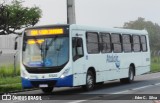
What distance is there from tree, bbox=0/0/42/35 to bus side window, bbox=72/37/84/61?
335 centimetres

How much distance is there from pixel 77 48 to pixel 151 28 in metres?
97.7

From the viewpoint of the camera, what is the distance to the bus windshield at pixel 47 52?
19.7 meters

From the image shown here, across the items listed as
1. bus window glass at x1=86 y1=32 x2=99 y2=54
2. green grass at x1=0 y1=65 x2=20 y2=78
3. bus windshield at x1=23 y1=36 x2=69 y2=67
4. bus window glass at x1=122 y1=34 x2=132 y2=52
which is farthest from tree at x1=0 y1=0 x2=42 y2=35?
green grass at x1=0 y1=65 x2=20 y2=78

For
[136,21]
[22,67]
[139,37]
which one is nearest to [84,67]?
[22,67]

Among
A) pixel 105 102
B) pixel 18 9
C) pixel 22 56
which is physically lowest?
pixel 105 102

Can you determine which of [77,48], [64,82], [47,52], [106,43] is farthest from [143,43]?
[64,82]

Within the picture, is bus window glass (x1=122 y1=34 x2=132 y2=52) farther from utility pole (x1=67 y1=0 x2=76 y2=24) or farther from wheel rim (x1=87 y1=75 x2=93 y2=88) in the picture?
wheel rim (x1=87 y1=75 x2=93 y2=88)

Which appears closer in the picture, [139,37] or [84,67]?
[84,67]

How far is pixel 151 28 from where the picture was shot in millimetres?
116500

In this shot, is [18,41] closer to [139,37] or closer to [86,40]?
[86,40]

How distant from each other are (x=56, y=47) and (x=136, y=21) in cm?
10405

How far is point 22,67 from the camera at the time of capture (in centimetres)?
2034

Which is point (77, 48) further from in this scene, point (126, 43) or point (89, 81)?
point (126, 43)

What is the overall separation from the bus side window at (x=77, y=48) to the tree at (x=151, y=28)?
88.3 m
